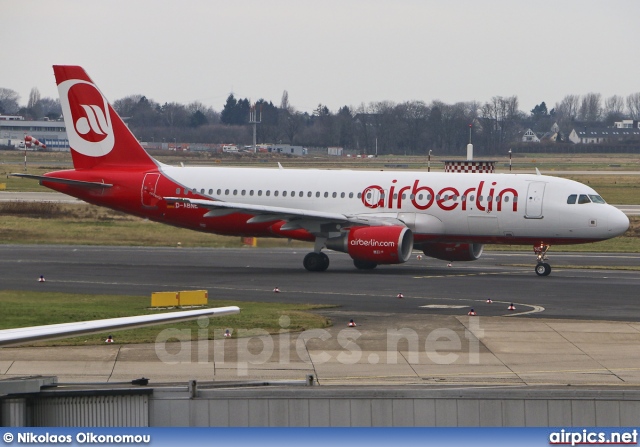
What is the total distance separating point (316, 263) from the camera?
4597 centimetres

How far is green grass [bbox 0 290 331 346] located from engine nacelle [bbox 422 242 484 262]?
1250cm

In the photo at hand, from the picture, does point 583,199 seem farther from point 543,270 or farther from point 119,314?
point 119,314

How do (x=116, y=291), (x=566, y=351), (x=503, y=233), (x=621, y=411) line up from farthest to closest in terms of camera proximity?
(x=503, y=233) → (x=116, y=291) → (x=566, y=351) → (x=621, y=411)

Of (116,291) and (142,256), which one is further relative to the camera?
(142,256)

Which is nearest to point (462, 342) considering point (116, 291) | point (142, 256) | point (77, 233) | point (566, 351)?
point (566, 351)

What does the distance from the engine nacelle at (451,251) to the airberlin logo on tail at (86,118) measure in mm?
15492

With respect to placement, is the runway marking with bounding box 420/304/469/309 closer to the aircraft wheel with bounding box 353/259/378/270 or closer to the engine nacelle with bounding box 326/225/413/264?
the engine nacelle with bounding box 326/225/413/264

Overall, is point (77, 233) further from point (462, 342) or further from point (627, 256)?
point (462, 342)

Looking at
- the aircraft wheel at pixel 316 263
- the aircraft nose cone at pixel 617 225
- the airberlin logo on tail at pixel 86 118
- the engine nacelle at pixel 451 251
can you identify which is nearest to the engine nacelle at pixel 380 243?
the aircraft wheel at pixel 316 263

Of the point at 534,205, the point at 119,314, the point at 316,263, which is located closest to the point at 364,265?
Result: the point at 316,263

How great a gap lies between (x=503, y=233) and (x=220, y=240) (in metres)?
16.3

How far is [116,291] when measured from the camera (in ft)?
127

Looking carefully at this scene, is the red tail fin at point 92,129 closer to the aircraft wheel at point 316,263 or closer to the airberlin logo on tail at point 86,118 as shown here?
the airberlin logo on tail at point 86,118

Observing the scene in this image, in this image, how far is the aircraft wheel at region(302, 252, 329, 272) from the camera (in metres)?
46.0
